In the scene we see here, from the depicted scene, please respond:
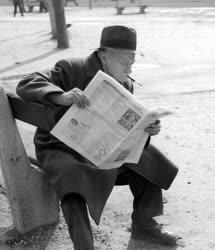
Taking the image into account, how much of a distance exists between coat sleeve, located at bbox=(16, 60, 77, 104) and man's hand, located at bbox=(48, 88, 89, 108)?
4 cm

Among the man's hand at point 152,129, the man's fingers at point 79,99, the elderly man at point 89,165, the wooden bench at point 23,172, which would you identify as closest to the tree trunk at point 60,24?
the wooden bench at point 23,172

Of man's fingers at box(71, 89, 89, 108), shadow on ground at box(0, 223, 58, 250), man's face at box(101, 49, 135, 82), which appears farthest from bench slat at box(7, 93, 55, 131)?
shadow on ground at box(0, 223, 58, 250)

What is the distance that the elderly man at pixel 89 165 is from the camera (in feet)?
9.23

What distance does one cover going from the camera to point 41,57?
10883 millimetres

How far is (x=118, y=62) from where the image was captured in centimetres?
301

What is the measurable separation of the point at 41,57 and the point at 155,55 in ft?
7.70

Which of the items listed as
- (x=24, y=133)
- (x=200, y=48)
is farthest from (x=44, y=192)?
(x=200, y=48)

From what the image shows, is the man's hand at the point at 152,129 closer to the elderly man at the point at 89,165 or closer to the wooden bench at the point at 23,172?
the elderly man at the point at 89,165

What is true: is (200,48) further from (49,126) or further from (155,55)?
(49,126)

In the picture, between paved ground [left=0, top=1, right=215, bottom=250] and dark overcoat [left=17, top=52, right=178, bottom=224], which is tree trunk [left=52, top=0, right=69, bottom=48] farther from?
dark overcoat [left=17, top=52, right=178, bottom=224]

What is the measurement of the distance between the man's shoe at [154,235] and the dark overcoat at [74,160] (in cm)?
29

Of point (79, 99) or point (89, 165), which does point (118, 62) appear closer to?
point (79, 99)

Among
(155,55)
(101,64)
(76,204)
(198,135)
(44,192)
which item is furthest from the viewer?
(155,55)

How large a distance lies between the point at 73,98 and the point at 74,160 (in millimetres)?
389
